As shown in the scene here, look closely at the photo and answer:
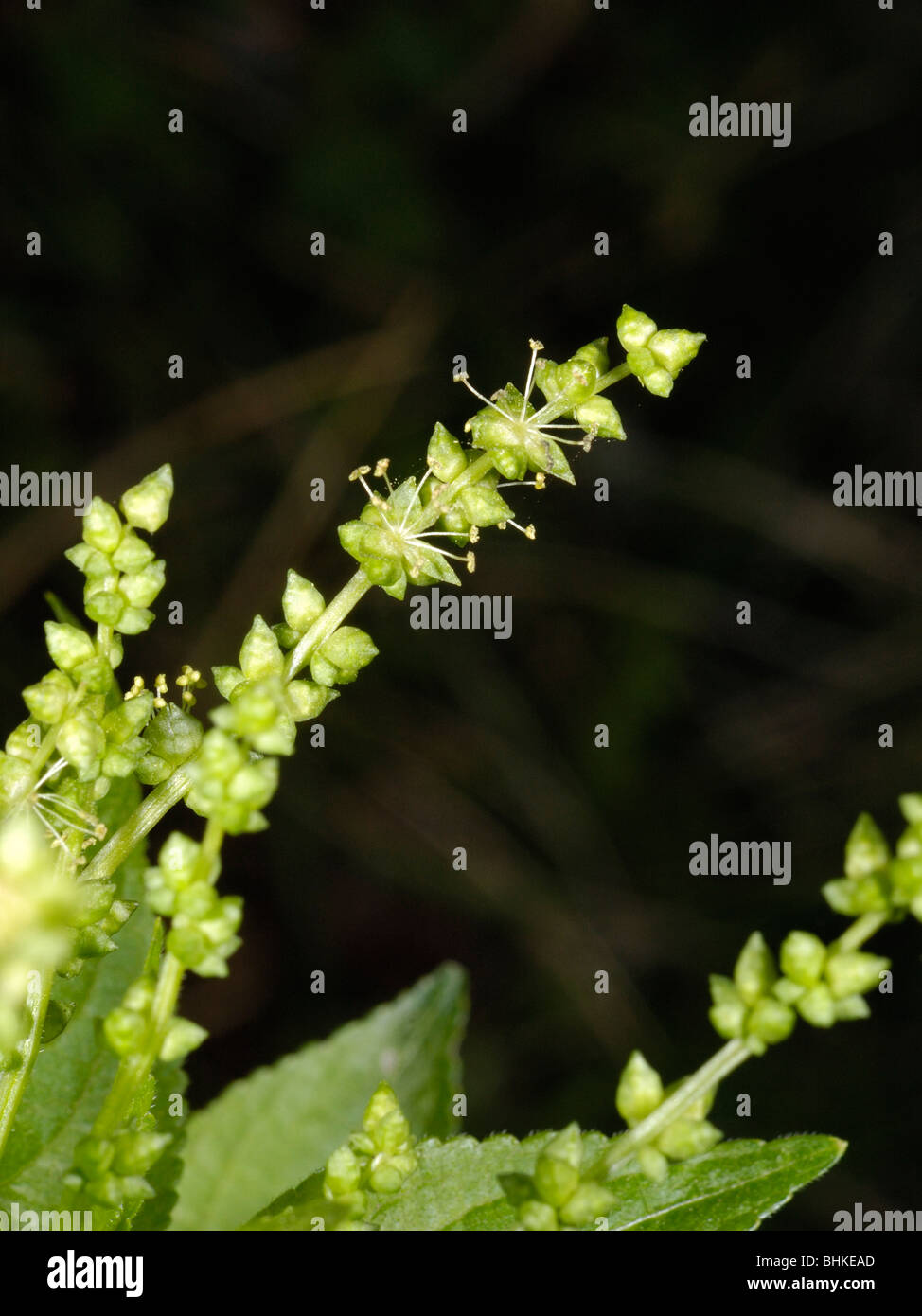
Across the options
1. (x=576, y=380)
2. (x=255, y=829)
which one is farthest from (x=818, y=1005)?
(x=576, y=380)

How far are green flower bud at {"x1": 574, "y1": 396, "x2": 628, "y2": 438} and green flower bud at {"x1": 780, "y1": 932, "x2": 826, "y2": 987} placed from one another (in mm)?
789

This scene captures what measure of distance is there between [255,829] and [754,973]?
0.67m

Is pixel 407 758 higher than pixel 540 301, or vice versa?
Result: pixel 540 301

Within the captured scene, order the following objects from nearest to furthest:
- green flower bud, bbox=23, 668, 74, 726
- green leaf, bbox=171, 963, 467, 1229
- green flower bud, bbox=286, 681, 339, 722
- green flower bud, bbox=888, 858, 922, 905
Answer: green flower bud, bbox=888, 858, 922, 905 → green flower bud, bbox=23, 668, 74, 726 → green flower bud, bbox=286, 681, 339, 722 → green leaf, bbox=171, 963, 467, 1229

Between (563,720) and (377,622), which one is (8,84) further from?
(563,720)

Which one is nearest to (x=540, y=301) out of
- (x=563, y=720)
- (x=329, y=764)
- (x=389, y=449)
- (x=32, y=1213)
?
(x=389, y=449)

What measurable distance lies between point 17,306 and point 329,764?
110 inches

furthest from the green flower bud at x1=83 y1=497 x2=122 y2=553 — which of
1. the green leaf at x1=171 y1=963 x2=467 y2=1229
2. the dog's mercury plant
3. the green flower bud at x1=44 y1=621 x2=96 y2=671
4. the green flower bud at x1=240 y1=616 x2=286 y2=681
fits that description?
the green leaf at x1=171 y1=963 x2=467 y2=1229

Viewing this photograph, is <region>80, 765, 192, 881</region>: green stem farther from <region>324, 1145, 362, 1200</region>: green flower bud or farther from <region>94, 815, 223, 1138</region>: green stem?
<region>324, 1145, 362, 1200</region>: green flower bud

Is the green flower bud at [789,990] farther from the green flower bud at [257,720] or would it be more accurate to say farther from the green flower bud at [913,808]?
the green flower bud at [257,720]

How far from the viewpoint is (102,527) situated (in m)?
1.86

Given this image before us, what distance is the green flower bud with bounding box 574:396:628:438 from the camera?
198cm

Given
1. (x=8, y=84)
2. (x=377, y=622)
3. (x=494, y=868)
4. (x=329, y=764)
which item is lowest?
(x=494, y=868)

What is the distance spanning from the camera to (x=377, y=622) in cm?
664
